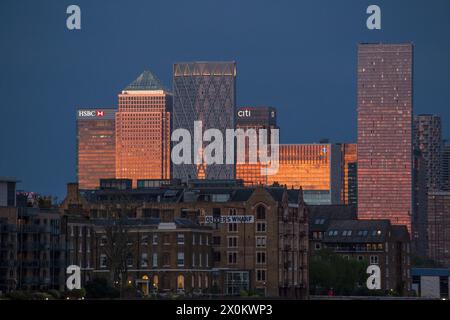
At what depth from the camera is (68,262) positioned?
134625 millimetres

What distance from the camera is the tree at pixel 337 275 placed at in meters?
178

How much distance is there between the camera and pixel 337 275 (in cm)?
18050

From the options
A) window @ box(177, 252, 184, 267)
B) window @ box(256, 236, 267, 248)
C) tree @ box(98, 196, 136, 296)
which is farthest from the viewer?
window @ box(256, 236, 267, 248)

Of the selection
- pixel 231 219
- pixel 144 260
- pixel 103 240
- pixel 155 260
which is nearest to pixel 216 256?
pixel 231 219

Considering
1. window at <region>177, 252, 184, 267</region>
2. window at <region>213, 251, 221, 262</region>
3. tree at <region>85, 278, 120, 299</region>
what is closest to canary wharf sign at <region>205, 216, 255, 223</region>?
window at <region>213, 251, 221, 262</region>

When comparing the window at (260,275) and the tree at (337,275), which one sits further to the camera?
the tree at (337,275)

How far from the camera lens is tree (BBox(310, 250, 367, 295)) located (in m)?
178

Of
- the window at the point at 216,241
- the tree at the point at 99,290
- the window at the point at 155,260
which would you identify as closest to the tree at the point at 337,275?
the window at the point at 216,241

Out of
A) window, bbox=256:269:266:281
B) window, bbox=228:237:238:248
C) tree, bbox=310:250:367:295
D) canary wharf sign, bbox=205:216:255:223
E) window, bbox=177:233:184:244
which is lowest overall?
tree, bbox=310:250:367:295

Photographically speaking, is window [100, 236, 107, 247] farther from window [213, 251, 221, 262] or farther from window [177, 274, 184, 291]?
window [213, 251, 221, 262]

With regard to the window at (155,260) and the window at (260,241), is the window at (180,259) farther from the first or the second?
the window at (260,241)

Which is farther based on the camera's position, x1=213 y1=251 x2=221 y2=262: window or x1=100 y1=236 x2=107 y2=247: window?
x1=213 y1=251 x2=221 y2=262: window

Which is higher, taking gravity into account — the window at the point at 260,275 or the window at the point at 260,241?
the window at the point at 260,241
